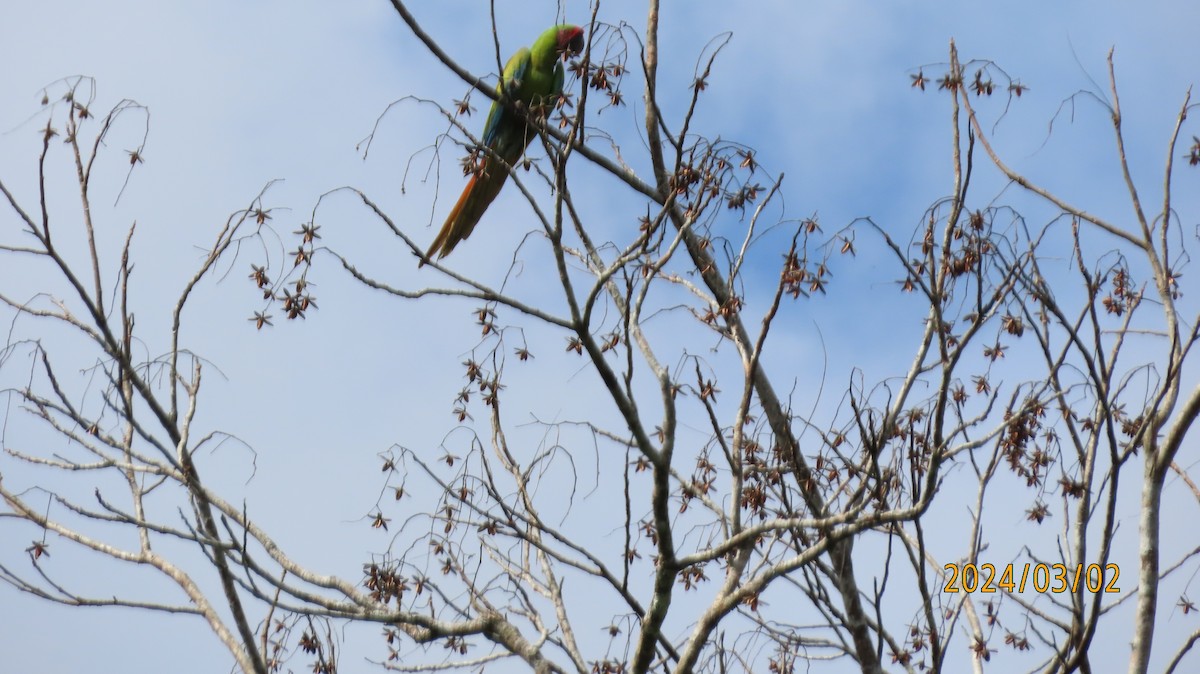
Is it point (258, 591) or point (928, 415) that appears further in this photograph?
point (928, 415)

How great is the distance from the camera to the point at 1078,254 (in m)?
4.49

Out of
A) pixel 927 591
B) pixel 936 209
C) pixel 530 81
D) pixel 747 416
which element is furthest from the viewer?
pixel 530 81

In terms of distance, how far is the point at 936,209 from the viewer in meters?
4.28

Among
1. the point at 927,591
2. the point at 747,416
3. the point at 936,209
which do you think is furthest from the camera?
the point at 747,416

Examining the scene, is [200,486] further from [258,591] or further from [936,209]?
[936,209]

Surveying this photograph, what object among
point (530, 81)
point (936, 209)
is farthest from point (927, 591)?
A: point (530, 81)

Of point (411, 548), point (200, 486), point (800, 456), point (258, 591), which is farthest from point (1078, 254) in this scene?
point (200, 486)

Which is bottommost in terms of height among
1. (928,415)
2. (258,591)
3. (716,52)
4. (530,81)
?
(258,591)

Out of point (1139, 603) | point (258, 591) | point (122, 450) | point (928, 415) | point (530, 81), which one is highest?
point (530, 81)

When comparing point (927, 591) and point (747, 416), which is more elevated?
point (747, 416)

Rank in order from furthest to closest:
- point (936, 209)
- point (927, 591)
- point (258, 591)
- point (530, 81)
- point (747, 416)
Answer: point (530, 81)
point (747, 416)
point (936, 209)
point (927, 591)
point (258, 591)

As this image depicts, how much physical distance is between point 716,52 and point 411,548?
8.72 ft

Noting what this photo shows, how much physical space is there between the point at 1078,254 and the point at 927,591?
1.69 m

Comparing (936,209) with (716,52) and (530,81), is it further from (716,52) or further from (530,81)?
(530,81)
